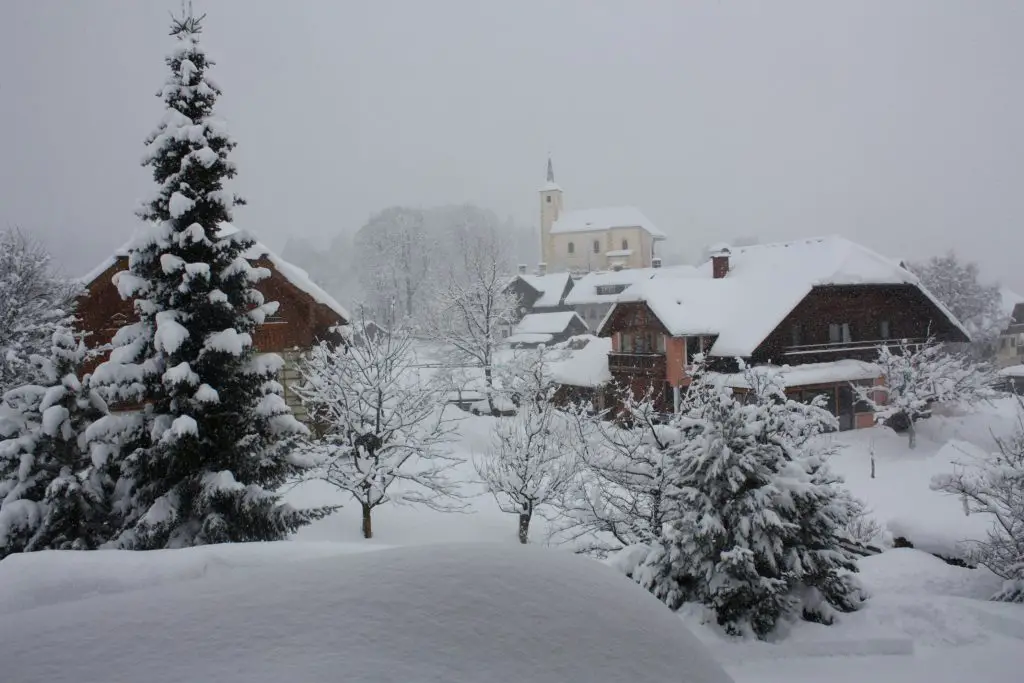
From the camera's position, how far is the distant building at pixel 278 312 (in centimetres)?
1689

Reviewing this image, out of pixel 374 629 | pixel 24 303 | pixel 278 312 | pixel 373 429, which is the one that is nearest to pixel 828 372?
pixel 373 429

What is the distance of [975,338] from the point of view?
42.2 metres

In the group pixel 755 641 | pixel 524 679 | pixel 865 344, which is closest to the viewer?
pixel 524 679

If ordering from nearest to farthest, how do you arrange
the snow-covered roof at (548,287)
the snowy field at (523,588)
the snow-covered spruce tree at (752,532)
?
the snowy field at (523,588)
the snow-covered spruce tree at (752,532)
the snow-covered roof at (548,287)

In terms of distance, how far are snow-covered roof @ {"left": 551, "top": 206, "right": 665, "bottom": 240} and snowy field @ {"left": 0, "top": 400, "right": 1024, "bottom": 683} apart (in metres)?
59.8

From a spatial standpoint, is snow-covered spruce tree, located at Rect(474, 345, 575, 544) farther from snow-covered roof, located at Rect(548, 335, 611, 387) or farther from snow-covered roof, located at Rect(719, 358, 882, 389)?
snow-covered roof, located at Rect(548, 335, 611, 387)

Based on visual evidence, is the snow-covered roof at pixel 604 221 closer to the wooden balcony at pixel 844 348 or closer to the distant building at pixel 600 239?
the distant building at pixel 600 239

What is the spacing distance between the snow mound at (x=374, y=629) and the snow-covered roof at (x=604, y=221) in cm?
7357

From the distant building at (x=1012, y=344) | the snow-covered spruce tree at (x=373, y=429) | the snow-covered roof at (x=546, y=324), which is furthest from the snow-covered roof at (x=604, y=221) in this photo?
the snow-covered spruce tree at (x=373, y=429)

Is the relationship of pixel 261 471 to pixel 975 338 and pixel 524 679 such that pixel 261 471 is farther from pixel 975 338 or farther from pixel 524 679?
pixel 975 338

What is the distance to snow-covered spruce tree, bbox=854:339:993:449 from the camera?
2462cm

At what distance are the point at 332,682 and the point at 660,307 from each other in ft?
86.1

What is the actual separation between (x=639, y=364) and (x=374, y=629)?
26588mm

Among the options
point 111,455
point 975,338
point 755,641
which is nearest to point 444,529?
point 111,455
